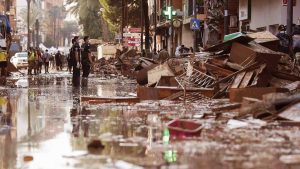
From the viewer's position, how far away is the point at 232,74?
16547 mm

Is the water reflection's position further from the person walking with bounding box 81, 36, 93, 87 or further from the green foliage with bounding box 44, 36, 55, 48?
the green foliage with bounding box 44, 36, 55, 48

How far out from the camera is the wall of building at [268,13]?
106 feet

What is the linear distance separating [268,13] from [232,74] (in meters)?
19.8

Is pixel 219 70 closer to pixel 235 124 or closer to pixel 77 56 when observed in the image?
pixel 235 124

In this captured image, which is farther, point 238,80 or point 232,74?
point 232,74

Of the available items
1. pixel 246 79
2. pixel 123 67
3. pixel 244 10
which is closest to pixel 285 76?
pixel 246 79

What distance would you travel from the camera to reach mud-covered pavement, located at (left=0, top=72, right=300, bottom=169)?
295 inches

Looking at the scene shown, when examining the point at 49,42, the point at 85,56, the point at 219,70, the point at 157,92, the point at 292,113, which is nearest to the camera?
the point at 292,113

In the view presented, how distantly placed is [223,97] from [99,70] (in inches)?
1419

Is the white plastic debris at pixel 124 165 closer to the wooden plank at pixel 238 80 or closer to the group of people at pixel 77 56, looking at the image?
the wooden plank at pixel 238 80

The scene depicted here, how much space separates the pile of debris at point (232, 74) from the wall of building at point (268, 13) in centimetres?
1292

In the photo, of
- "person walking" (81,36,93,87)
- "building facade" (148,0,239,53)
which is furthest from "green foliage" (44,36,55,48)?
"person walking" (81,36,93,87)

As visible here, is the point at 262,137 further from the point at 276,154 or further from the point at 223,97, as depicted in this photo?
the point at 223,97

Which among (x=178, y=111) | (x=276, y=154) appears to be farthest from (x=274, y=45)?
(x=276, y=154)
